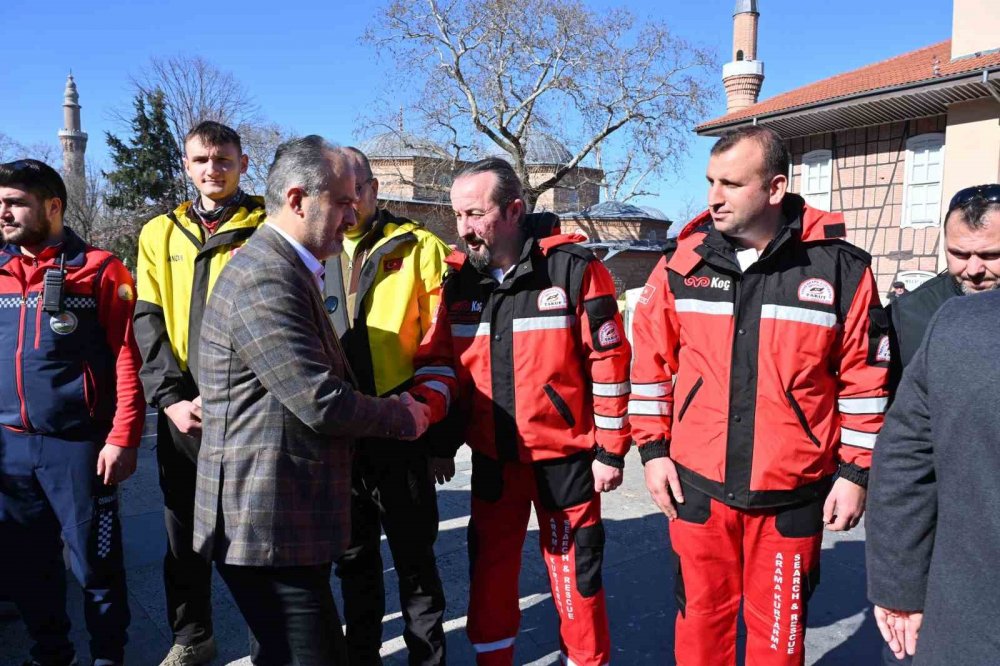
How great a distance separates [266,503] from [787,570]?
175cm

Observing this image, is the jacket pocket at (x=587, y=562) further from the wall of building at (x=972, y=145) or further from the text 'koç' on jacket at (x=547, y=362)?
the wall of building at (x=972, y=145)

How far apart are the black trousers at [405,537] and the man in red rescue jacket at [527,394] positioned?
17 centimetres

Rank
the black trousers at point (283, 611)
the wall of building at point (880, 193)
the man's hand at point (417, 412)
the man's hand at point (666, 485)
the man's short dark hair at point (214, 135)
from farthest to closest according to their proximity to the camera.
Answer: the wall of building at point (880, 193)
the man's short dark hair at point (214, 135)
the man's hand at point (666, 485)
the man's hand at point (417, 412)
the black trousers at point (283, 611)

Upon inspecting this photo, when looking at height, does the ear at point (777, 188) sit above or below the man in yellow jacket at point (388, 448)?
above

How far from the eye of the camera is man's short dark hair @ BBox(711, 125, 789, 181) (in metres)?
2.57

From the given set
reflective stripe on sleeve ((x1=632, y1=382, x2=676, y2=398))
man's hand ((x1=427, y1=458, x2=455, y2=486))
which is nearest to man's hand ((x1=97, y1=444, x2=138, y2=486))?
man's hand ((x1=427, y1=458, x2=455, y2=486))

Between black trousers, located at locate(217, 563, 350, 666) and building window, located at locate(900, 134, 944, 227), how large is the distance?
741 inches

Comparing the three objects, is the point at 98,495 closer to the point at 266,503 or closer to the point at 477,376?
the point at 266,503

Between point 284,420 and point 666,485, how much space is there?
4.64ft

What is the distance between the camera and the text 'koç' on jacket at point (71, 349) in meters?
2.95

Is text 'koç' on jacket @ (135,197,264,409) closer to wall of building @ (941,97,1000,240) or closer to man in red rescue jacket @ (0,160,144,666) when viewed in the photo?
man in red rescue jacket @ (0,160,144,666)

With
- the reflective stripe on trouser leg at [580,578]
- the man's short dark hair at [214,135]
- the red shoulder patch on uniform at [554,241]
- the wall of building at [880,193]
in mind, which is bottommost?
the reflective stripe on trouser leg at [580,578]

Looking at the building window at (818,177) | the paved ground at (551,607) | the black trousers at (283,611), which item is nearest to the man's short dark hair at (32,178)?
the black trousers at (283,611)

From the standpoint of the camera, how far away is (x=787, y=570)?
2.55 meters
